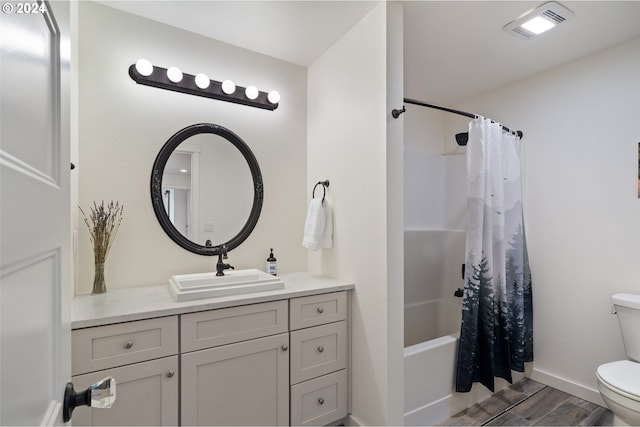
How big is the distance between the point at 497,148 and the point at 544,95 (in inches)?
26.7

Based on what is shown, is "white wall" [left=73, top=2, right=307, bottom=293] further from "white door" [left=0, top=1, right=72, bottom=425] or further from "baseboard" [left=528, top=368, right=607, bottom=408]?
"baseboard" [left=528, top=368, right=607, bottom=408]

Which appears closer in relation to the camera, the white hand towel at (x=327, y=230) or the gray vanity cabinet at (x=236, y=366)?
the gray vanity cabinet at (x=236, y=366)

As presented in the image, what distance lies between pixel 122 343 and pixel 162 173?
101 cm

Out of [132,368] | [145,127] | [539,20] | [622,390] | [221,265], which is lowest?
[622,390]

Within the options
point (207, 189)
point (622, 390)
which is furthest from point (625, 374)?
point (207, 189)

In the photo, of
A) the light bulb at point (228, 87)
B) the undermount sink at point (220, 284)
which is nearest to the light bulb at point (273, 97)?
A: the light bulb at point (228, 87)

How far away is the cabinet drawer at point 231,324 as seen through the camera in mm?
1450

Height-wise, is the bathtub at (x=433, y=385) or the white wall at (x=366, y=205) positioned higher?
the white wall at (x=366, y=205)

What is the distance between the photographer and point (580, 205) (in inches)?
89.0

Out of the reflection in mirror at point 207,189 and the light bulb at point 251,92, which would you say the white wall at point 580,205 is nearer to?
the light bulb at point 251,92

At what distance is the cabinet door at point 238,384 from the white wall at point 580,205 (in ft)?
6.92

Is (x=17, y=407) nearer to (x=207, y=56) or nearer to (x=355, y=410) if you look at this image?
(x=355, y=410)

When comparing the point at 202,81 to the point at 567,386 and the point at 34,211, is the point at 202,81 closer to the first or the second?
the point at 34,211

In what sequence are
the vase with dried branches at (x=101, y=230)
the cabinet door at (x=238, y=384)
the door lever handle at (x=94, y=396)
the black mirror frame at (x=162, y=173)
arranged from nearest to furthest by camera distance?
the door lever handle at (x=94, y=396)
the cabinet door at (x=238, y=384)
the vase with dried branches at (x=101, y=230)
the black mirror frame at (x=162, y=173)
